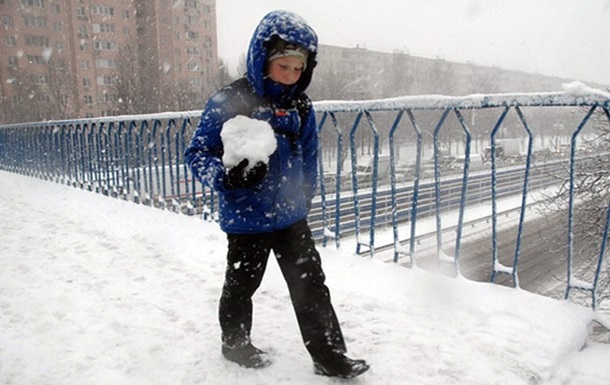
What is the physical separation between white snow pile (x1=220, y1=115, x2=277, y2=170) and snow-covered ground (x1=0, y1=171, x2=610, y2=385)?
1.08 m

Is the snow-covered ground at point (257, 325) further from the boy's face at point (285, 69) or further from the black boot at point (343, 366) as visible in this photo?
the boy's face at point (285, 69)

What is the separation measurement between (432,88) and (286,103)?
198ft

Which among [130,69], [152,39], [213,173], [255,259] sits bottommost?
[255,259]

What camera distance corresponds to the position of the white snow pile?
6.05ft

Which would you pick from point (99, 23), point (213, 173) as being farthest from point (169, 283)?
point (99, 23)

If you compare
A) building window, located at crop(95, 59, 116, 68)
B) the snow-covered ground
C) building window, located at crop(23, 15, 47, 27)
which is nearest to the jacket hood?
the snow-covered ground

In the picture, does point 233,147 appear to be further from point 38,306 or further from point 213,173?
point 38,306

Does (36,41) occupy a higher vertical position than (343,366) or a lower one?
higher

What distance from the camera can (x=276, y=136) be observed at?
2.09 m

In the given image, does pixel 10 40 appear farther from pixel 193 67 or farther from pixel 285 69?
pixel 285 69

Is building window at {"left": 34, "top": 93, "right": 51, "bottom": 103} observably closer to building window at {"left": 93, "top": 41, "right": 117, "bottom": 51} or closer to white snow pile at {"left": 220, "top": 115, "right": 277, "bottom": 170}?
building window at {"left": 93, "top": 41, "right": 117, "bottom": 51}

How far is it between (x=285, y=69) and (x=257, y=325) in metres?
1.54

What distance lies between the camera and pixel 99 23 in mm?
52250

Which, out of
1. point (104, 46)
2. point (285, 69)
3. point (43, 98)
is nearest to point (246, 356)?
point (285, 69)
